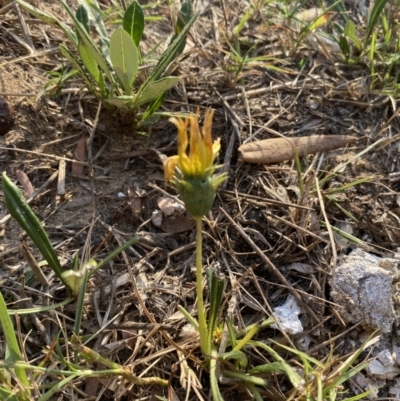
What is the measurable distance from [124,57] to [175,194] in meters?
0.52

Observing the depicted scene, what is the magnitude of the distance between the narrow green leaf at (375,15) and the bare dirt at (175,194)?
0.19m

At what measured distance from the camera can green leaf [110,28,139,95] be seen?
1.87m

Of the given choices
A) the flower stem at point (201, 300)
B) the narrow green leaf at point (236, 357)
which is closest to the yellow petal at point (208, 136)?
the flower stem at point (201, 300)

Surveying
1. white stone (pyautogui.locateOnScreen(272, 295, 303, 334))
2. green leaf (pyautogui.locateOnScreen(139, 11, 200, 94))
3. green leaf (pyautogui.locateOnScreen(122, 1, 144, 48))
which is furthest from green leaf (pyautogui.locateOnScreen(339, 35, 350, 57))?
white stone (pyautogui.locateOnScreen(272, 295, 303, 334))

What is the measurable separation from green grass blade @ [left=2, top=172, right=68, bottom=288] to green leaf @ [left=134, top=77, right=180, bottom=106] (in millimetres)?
583

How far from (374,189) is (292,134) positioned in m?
0.39

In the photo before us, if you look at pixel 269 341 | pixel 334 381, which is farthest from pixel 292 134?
pixel 334 381

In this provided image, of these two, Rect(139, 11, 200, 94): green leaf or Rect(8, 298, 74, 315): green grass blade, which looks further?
Rect(139, 11, 200, 94): green leaf

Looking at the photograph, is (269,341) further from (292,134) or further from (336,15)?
(336,15)

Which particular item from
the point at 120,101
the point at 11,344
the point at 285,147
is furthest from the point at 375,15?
the point at 11,344

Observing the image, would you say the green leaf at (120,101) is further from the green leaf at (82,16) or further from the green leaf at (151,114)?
the green leaf at (82,16)

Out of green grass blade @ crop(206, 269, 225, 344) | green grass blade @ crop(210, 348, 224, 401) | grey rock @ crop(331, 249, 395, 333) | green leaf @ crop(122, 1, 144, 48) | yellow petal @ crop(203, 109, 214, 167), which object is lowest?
grey rock @ crop(331, 249, 395, 333)

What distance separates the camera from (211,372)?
148 centimetres

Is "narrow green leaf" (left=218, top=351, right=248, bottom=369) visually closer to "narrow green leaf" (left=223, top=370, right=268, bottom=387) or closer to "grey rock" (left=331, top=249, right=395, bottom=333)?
"narrow green leaf" (left=223, top=370, right=268, bottom=387)
